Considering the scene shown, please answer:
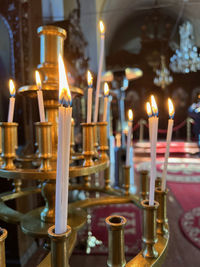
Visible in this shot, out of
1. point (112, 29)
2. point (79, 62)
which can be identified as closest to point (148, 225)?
point (79, 62)

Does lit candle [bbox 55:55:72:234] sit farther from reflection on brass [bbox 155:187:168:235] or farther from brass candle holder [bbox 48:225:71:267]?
reflection on brass [bbox 155:187:168:235]

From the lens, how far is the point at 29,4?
1.16 metres

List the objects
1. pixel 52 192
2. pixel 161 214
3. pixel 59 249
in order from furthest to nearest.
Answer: pixel 52 192 < pixel 161 214 < pixel 59 249

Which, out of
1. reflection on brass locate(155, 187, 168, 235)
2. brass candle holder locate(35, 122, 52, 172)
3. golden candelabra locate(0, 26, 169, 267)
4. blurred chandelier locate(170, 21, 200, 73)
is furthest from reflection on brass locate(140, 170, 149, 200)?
blurred chandelier locate(170, 21, 200, 73)

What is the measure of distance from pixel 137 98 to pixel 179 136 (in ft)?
7.56

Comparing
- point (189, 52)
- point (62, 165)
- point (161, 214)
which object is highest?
point (189, 52)

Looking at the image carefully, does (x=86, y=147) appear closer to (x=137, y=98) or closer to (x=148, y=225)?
(x=148, y=225)

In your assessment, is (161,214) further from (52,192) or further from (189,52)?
(189,52)

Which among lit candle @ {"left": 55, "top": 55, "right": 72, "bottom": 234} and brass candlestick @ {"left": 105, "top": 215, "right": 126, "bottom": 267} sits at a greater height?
lit candle @ {"left": 55, "top": 55, "right": 72, "bottom": 234}

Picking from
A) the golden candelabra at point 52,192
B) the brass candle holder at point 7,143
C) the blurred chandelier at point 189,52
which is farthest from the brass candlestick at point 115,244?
the blurred chandelier at point 189,52

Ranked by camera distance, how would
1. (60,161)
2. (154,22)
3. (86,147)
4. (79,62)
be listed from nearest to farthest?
(60,161), (86,147), (79,62), (154,22)

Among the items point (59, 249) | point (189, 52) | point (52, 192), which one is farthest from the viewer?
point (189, 52)

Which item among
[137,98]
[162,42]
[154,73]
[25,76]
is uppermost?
[162,42]

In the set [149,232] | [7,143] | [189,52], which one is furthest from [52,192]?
[189,52]
